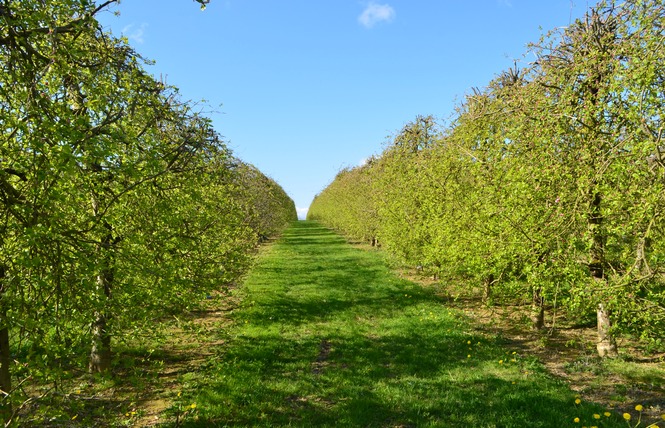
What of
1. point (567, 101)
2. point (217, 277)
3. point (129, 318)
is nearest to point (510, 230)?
point (567, 101)

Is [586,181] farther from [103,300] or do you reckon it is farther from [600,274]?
[103,300]

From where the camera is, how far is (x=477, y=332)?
37.5 ft

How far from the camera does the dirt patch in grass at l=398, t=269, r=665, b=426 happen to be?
722 cm

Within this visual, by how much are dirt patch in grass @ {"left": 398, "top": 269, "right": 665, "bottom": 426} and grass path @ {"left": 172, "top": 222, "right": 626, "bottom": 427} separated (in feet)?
1.80

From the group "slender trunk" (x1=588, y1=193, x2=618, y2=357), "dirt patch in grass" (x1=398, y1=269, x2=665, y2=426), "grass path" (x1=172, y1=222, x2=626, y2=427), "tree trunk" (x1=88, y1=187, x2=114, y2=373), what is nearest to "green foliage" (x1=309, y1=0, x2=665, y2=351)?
"slender trunk" (x1=588, y1=193, x2=618, y2=357)

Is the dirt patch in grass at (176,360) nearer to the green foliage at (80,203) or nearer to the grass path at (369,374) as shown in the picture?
the grass path at (369,374)

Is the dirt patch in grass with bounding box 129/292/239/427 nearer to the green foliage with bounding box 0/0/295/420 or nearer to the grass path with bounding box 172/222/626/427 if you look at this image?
the grass path with bounding box 172/222/626/427

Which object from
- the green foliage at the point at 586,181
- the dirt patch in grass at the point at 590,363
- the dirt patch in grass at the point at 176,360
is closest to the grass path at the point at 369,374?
the dirt patch in grass at the point at 176,360

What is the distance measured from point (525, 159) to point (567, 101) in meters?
1.44

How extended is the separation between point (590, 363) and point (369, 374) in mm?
5294

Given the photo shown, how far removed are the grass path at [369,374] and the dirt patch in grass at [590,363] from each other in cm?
55

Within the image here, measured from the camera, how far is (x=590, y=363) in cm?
905

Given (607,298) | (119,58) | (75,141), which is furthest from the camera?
(607,298)

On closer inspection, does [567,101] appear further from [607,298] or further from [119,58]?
[119,58]
